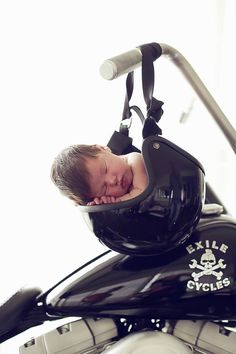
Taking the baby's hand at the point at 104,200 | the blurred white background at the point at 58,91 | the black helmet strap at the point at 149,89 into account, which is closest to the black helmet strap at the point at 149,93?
the black helmet strap at the point at 149,89

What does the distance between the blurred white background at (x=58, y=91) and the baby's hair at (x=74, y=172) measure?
386mm

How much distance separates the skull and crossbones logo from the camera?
2.00 feet

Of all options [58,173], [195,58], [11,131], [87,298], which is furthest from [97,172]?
[195,58]

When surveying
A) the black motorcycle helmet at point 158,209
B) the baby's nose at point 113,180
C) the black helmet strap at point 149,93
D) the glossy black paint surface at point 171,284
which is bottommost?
the glossy black paint surface at point 171,284

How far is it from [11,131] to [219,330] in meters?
0.63

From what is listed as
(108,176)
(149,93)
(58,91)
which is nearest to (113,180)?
(108,176)

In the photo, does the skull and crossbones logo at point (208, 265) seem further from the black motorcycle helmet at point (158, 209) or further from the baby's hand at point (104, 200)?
the baby's hand at point (104, 200)

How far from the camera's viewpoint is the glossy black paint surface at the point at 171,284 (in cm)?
61

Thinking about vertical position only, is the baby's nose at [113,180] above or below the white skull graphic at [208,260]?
above

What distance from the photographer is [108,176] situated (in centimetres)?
66

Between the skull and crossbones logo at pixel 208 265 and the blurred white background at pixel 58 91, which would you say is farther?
the blurred white background at pixel 58 91

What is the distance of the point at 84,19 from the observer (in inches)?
41.9

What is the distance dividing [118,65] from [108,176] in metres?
0.16

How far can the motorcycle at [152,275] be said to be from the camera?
59 cm
